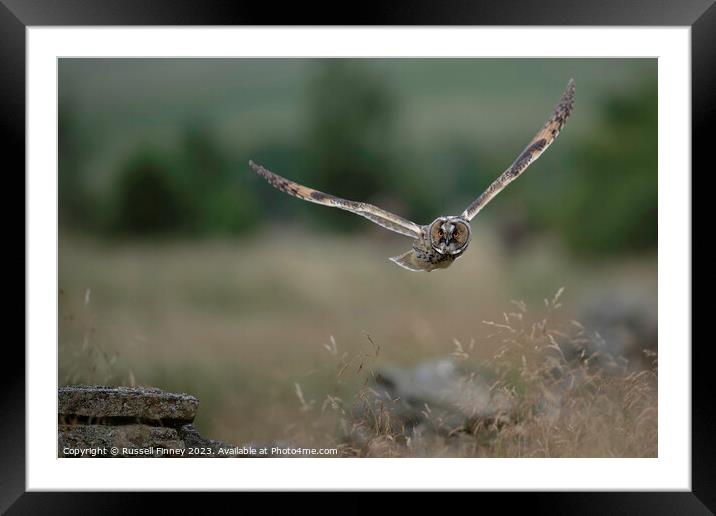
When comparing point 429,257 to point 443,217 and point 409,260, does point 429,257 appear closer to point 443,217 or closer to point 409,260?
point 409,260

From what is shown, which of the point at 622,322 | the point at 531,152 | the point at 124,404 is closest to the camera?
the point at 124,404

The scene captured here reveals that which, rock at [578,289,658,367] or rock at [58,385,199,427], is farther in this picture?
rock at [578,289,658,367]

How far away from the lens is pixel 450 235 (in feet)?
17.7

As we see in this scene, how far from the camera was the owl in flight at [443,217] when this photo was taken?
5.10 m

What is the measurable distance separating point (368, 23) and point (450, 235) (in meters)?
1.80

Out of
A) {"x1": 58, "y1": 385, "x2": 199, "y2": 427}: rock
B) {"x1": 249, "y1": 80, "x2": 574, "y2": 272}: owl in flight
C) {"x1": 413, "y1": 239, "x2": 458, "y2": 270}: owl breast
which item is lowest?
{"x1": 58, "y1": 385, "x2": 199, "y2": 427}: rock

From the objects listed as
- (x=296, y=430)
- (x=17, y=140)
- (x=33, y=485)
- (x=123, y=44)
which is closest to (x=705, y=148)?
(x=296, y=430)

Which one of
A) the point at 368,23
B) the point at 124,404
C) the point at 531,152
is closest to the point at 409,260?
the point at 531,152

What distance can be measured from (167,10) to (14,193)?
1.37m

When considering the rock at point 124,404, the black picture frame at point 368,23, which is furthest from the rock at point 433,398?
the rock at point 124,404

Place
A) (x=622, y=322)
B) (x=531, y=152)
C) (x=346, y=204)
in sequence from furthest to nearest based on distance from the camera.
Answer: (x=622, y=322) → (x=531, y=152) → (x=346, y=204)

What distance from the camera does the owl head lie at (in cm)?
536

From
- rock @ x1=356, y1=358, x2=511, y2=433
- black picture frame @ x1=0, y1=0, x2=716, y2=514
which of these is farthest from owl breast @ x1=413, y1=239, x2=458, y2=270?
black picture frame @ x1=0, y1=0, x2=716, y2=514

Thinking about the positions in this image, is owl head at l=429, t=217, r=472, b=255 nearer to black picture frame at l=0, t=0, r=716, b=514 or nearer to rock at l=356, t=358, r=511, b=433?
rock at l=356, t=358, r=511, b=433
